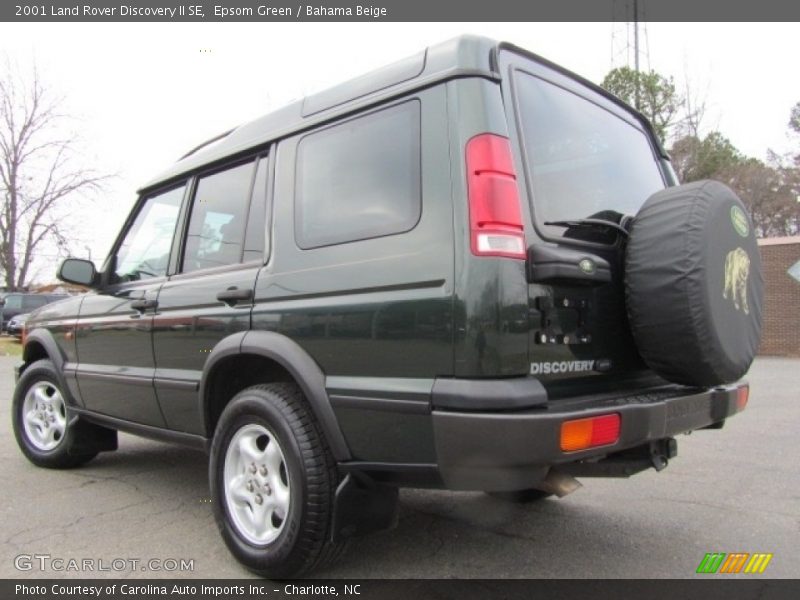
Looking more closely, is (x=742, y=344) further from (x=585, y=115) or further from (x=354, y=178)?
(x=354, y=178)

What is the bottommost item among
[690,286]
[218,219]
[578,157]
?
[690,286]

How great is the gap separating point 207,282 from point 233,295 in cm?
34

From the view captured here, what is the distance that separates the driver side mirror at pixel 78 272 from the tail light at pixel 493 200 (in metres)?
3.04

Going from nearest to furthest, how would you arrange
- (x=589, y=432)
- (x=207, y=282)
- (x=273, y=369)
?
(x=589, y=432), (x=273, y=369), (x=207, y=282)

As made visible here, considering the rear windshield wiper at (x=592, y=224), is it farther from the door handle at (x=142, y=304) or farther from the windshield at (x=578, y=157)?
the door handle at (x=142, y=304)

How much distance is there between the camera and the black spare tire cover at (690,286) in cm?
236

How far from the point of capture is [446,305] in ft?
7.10

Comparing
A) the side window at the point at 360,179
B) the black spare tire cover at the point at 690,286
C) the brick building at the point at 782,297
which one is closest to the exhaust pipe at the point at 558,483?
the black spare tire cover at the point at 690,286

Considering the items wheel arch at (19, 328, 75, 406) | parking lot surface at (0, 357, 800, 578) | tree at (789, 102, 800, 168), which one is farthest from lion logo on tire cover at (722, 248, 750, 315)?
tree at (789, 102, 800, 168)

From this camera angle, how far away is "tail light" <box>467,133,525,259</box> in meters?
2.17

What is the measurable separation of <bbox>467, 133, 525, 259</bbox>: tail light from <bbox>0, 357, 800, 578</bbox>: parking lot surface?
1.57 meters

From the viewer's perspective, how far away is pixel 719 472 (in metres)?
4.61

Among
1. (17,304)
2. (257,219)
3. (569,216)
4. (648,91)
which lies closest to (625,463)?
(569,216)

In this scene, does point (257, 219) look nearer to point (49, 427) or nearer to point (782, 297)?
point (49, 427)
